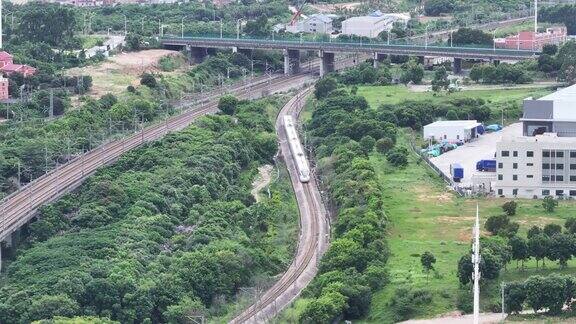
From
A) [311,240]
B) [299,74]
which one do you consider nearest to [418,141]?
[311,240]

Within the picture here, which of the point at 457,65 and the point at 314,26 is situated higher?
the point at 314,26

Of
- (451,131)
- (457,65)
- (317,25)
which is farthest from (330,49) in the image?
(451,131)

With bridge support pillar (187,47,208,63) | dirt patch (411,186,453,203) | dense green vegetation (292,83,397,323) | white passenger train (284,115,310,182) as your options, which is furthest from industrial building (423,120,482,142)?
bridge support pillar (187,47,208,63)

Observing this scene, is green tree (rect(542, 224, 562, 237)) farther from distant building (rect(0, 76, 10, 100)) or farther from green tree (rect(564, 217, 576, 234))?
distant building (rect(0, 76, 10, 100))

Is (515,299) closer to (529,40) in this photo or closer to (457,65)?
(457,65)

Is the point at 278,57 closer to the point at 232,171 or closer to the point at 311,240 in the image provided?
the point at 232,171
